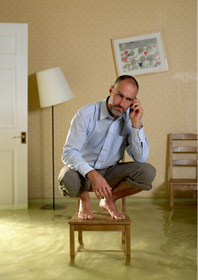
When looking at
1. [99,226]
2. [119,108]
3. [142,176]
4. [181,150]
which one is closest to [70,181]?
[99,226]

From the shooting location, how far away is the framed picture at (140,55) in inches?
192

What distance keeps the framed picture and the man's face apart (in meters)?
2.27

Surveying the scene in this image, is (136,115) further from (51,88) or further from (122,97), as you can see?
(51,88)

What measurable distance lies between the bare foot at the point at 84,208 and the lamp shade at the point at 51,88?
6.56 feet

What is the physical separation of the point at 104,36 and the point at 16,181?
2.01 meters

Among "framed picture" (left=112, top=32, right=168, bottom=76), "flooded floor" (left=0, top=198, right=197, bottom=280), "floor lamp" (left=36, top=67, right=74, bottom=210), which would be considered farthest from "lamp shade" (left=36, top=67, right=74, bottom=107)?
"flooded floor" (left=0, top=198, right=197, bottom=280)

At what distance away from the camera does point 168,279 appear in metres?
2.25

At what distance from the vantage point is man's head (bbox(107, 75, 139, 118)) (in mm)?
2658

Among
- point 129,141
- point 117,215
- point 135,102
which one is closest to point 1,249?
point 117,215

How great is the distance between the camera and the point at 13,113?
4527mm

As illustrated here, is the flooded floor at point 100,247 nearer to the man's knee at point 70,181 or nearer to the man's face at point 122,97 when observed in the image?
the man's knee at point 70,181

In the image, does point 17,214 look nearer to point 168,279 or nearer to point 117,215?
point 117,215

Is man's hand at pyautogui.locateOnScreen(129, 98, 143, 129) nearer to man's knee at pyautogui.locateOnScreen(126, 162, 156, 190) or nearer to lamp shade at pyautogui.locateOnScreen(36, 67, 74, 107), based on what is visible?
man's knee at pyautogui.locateOnScreen(126, 162, 156, 190)

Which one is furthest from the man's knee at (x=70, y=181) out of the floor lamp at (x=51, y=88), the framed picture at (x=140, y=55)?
the framed picture at (x=140, y=55)
